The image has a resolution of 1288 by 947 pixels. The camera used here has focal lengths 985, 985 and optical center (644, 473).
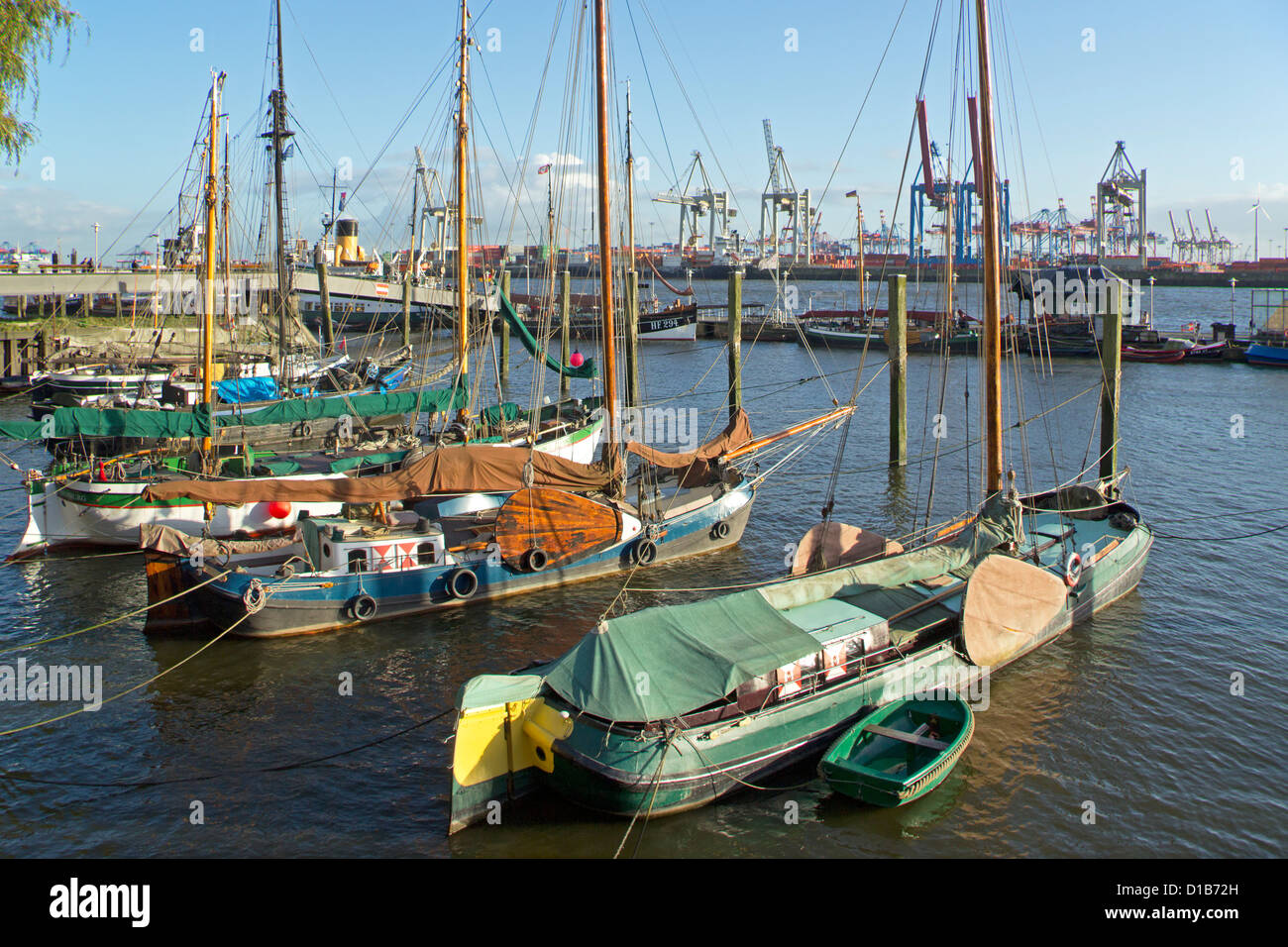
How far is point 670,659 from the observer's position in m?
17.2

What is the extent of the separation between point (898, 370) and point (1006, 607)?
19781 millimetres

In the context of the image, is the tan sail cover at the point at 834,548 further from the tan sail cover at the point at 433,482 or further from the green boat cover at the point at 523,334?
the green boat cover at the point at 523,334

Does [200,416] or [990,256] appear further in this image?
[200,416]

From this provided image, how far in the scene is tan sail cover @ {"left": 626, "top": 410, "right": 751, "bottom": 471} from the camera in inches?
1226

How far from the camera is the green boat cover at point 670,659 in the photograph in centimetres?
1636

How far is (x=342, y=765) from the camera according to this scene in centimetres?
1833

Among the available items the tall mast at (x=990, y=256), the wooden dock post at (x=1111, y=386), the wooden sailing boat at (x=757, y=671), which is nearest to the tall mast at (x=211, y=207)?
the wooden sailing boat at (x=757, y=671)

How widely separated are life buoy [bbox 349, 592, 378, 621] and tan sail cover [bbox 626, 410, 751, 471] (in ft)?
30.8

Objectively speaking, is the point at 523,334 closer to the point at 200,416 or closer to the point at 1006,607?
the point at 200,416

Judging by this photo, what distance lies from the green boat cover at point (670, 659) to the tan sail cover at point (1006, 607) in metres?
4.11

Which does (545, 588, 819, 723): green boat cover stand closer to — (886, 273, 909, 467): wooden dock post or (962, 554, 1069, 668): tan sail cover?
(962, 554, 1069, 668): tan sail cover

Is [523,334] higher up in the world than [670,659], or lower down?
higher up

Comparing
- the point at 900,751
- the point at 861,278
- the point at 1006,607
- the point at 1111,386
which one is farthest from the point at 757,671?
the point at 861,278
